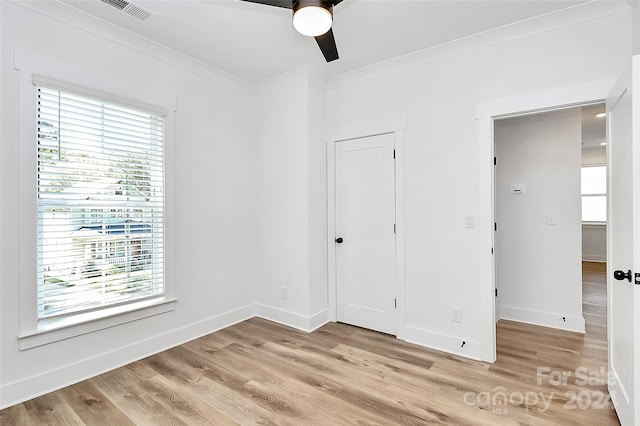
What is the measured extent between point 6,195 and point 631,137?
373cm

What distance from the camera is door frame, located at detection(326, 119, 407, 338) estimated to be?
3.11 meters

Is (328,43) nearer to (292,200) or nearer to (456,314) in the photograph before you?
(292,200)

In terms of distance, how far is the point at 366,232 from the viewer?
338 cm

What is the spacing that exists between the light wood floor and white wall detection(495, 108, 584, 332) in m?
0.44

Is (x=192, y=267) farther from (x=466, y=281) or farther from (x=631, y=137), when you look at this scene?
(x=631, y=137)

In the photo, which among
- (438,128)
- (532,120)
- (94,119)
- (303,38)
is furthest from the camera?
(532,120)

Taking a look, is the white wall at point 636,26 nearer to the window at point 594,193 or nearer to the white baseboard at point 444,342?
the white baseboard at point 444,342

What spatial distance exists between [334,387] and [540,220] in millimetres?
2915

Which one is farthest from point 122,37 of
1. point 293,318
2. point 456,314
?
point 456,314

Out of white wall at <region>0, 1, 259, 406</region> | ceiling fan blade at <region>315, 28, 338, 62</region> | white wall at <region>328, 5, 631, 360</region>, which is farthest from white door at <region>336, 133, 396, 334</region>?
ceiling fan blade at <region>315, 28, 338, 62</region>

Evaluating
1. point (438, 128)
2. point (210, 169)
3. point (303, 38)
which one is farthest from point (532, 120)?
point (210, 169)

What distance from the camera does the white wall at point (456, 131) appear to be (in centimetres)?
236

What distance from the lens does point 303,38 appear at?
271 cm

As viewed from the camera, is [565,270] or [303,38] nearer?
[303,38]
